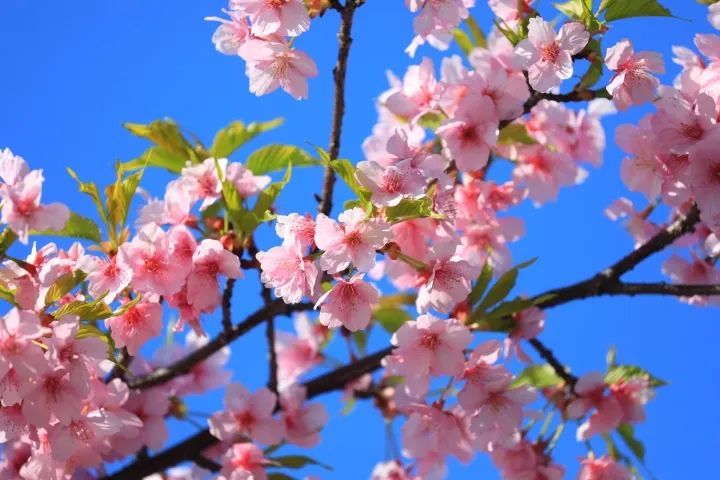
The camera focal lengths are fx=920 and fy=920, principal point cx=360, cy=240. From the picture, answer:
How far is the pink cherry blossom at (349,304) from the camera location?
1.70 metres

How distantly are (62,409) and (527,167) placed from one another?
1355 mm

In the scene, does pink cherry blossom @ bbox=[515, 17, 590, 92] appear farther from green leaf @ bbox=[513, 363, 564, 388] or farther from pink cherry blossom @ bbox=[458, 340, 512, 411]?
green leaf @ bbox=[513, 363, 564, 388]

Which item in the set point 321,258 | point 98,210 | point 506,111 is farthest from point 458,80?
point 98,210

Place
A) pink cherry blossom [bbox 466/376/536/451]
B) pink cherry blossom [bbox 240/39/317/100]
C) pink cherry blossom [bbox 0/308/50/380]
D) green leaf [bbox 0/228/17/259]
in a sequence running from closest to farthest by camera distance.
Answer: pink cherry blossom [bbox 0/308/50/380] → green leaf [bbox 0/228/17/259] → pink cherry blossom [bbox 240/39/317/100] → pink cherry blossom [bbox 466/376/536/451]

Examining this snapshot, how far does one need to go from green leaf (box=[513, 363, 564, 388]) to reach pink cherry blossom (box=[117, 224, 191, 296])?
3.23 feet

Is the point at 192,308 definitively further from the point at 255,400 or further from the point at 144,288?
the point at 255,400

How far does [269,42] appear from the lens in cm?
182

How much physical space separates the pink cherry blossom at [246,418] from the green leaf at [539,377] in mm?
626

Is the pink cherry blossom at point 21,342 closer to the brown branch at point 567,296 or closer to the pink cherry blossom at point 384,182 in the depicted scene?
the pink cherry blossom at point 384,182

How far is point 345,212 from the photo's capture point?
161 cm

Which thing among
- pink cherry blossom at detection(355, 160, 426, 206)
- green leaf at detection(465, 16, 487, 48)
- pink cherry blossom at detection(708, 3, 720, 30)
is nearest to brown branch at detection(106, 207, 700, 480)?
pink cherry blossom at detection(708, 3, 720, 30)

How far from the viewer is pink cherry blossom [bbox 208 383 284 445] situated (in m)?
2.21

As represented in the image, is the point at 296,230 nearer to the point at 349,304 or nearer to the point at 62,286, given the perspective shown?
the point at 349,304

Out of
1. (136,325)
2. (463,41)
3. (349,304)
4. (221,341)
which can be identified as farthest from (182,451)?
(463,41)
